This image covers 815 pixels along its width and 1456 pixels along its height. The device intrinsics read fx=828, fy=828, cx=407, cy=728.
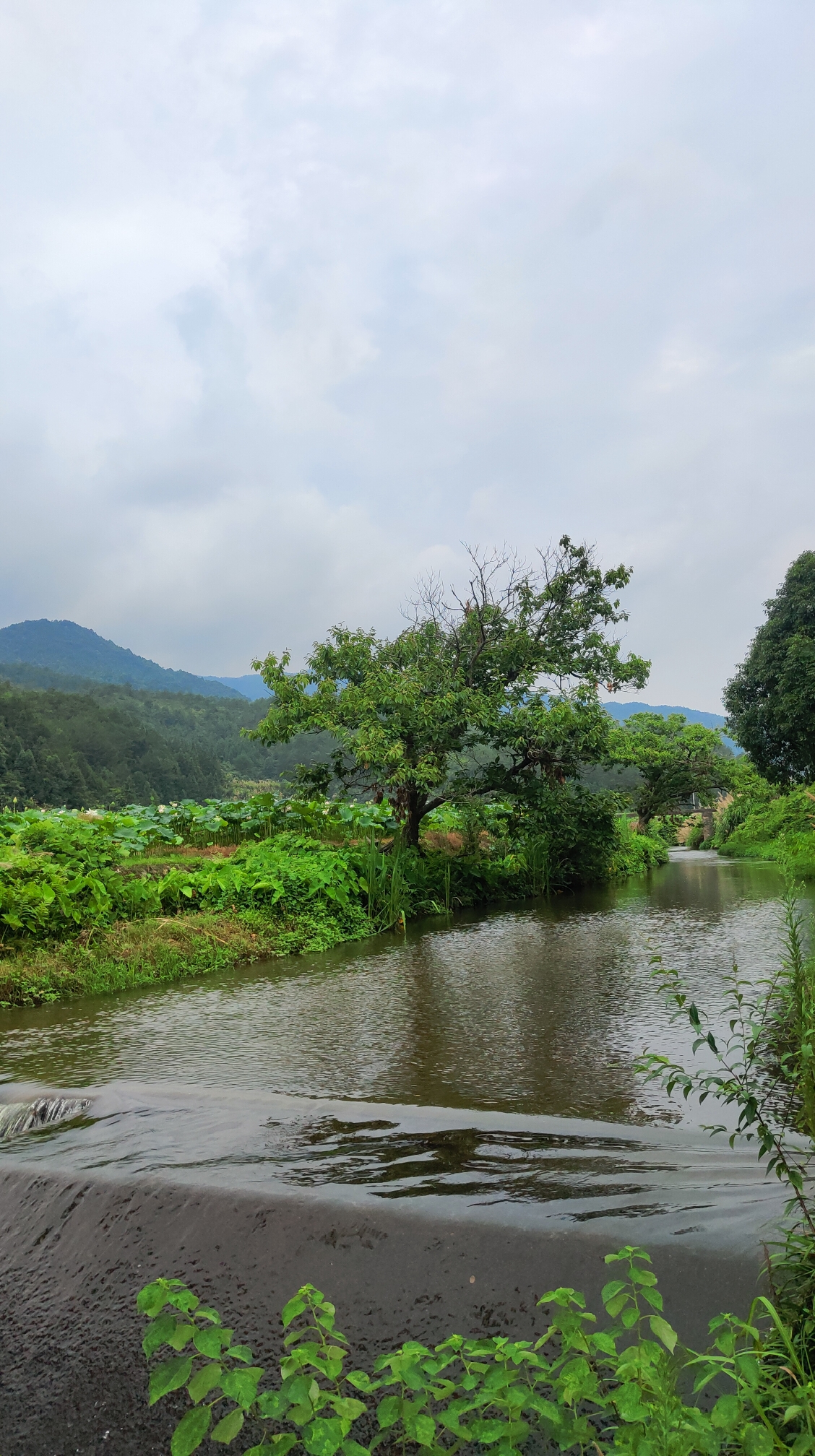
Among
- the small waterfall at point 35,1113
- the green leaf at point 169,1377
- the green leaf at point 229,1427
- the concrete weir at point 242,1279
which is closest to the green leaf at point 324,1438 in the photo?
the green leaf at point 229,1427

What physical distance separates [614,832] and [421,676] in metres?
5.07

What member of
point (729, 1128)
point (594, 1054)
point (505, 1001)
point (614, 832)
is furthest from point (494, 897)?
point (729, 1128)

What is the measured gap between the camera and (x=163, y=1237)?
2709 millimetres

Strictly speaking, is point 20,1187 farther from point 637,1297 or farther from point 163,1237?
point 637,1297

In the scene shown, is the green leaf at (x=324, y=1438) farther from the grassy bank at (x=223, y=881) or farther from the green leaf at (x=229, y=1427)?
the grassy bank at (x=223, y=881)

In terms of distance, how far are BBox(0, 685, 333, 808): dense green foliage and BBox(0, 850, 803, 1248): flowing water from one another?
22997 millimetres

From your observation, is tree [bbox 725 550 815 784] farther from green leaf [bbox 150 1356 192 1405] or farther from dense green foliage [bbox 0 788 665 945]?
green leaf [bbox 150 1356 192 1405]

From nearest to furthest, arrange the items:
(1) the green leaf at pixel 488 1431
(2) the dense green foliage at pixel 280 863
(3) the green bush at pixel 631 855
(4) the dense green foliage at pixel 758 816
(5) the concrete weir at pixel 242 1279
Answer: (1) the green leaf at pixel 488 1431 < (5) the concrete weir at pixel 242 1279 < (2) the dense green foliage at pixel 280 863 < (3) the green bush at pixel 631 855 < (4) the dense green foliage at pixel 758 816

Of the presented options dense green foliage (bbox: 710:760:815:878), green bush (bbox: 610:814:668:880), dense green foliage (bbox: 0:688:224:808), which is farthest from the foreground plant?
dense green foliage (bbox: 0:688:224:808)

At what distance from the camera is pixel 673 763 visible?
3002 centimetres

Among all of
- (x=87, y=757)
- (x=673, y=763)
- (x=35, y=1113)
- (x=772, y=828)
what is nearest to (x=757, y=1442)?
(x=35, y=1113)

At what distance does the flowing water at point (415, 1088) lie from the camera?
2748 millimetres

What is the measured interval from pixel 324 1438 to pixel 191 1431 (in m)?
0.25

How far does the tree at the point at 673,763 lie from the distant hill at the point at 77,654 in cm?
11351
